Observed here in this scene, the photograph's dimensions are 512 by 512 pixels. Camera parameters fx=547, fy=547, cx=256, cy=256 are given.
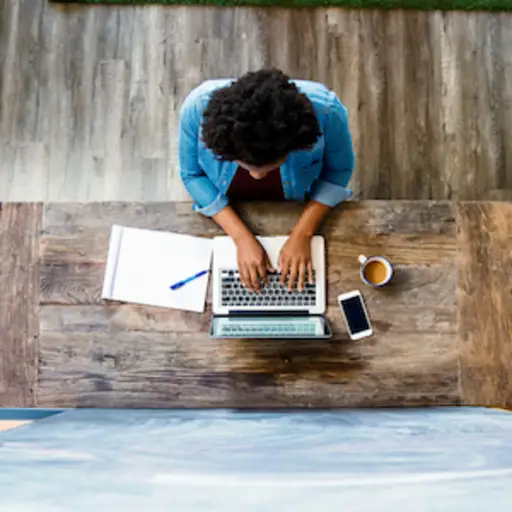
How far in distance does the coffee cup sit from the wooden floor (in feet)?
2.59

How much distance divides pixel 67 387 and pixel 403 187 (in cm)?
139

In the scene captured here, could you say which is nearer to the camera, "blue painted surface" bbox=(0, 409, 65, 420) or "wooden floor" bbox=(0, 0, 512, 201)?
"blue painted surface" bbox=(0, 409, 65, 420)

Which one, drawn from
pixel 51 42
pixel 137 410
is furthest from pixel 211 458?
pixel 51 42

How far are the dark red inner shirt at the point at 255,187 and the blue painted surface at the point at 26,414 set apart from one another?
70 cm

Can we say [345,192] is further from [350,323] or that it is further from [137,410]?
[137,410]

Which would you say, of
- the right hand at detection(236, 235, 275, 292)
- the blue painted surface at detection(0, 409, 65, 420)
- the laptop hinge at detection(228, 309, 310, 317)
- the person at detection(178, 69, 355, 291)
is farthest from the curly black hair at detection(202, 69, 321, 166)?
the blue painted surface at detection(0, 409, 65, 420)

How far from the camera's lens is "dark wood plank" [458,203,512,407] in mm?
1308

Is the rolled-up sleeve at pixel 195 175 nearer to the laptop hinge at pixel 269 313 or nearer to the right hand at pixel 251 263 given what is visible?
the right hand at pixel 251 263

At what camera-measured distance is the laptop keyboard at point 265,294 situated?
1.30 m

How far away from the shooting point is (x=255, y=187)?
1.37 meters

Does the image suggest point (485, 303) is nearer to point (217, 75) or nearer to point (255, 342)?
point (255, 342)

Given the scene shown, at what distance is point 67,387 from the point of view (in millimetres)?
1301

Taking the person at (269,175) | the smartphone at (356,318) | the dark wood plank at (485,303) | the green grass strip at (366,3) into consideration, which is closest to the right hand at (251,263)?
the person at (269,175)

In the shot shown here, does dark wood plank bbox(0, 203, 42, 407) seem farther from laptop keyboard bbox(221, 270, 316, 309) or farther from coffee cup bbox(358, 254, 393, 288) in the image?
coffee cup bbox(358, 254, 393, 288)
